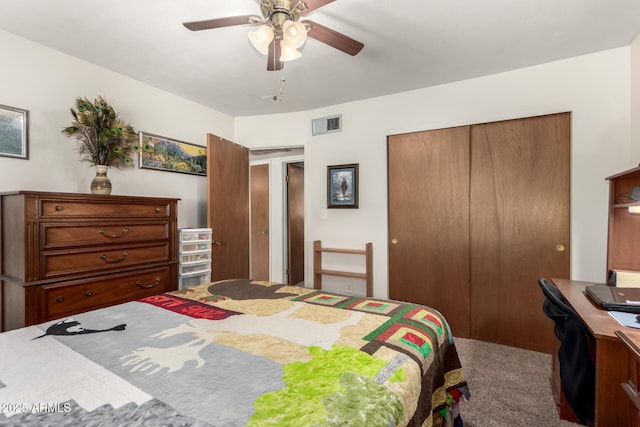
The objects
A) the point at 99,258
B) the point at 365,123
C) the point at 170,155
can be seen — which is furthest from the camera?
the point at 365,123

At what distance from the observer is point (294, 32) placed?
1555 millimetres

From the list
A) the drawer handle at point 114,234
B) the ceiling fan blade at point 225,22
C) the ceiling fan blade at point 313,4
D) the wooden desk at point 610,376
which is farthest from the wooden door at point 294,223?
the wooden desk at point 610,376

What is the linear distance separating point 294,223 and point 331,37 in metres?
3.49

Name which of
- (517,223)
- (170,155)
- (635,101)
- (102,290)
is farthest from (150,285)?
(635,101)

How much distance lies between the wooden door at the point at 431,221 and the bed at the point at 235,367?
5.58 feet

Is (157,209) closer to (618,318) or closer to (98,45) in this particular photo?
(98,45)

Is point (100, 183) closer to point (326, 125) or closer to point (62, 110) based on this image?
point (62, 110)

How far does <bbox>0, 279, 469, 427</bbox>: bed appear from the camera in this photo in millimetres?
719

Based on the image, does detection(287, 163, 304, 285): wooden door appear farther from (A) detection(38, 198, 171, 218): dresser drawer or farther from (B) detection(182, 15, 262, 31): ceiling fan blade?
(B) detection(182, 15, 262, 31): ceiling fan blade

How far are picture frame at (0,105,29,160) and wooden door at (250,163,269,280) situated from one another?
121 inches

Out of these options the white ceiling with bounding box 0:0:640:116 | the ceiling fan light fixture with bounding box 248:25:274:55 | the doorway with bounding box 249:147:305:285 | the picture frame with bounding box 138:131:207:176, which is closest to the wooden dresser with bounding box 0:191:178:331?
the picture frame with bounding box 138:131:207:176

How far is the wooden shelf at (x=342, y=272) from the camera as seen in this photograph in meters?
3.36

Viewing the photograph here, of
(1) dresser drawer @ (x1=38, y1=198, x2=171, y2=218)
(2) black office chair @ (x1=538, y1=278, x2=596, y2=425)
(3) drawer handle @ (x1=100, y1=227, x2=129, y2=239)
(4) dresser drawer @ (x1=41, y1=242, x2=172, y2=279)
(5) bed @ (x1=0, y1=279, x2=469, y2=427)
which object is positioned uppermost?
(1) dresser drawer @ (x1=38, y1=198, x2=171, y2=218)

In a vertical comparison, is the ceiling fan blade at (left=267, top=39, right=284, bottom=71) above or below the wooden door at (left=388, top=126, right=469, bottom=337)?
above
